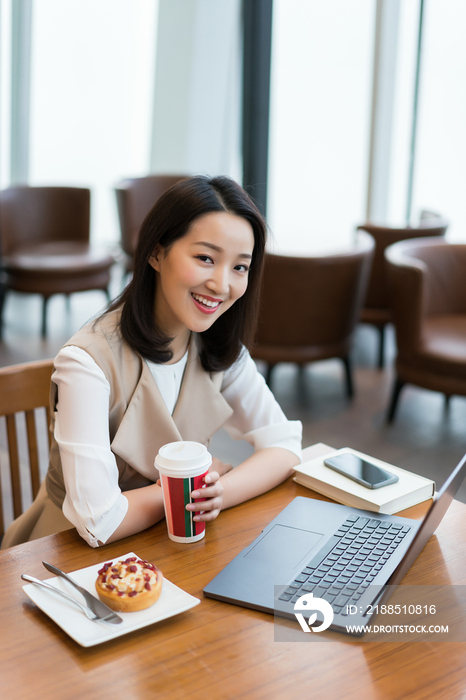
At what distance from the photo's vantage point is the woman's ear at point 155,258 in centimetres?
133

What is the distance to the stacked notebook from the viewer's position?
1252 mm

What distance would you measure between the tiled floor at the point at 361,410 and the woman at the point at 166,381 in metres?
1.48

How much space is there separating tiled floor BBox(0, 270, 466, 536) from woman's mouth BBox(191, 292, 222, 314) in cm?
165

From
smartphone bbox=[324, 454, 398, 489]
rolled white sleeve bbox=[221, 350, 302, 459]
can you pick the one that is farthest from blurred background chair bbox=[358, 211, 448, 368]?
smartphone bbox=[324, 454, 398, 489]

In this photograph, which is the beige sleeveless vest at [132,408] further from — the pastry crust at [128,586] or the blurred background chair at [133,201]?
the blurred background chair at [133,201]

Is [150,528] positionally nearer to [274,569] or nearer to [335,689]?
[274,569]

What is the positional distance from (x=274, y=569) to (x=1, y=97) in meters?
6.61

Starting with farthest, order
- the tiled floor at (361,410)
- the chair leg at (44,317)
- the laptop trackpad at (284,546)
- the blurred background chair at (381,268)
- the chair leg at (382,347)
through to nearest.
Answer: the chair leg at (44,317), the chair leg at (382,347), the blurred background chair at (381,268), the tiled floor at (361,410), the laptop trackpad at (284,546)

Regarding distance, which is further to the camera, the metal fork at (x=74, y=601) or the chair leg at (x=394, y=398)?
the chair leg at (x=394, y=398)

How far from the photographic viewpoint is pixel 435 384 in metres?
3.40

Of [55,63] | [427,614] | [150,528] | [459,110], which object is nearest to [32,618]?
[150,528]

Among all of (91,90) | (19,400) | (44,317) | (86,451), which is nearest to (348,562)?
(86,451)

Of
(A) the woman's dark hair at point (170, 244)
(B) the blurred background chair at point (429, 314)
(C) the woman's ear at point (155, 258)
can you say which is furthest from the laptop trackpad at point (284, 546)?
(B) the blurred background chair at point (429, 314)

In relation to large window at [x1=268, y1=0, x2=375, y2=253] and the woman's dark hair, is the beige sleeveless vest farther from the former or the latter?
large window at [x1=268, y1=0, x2=375, y2=253]
